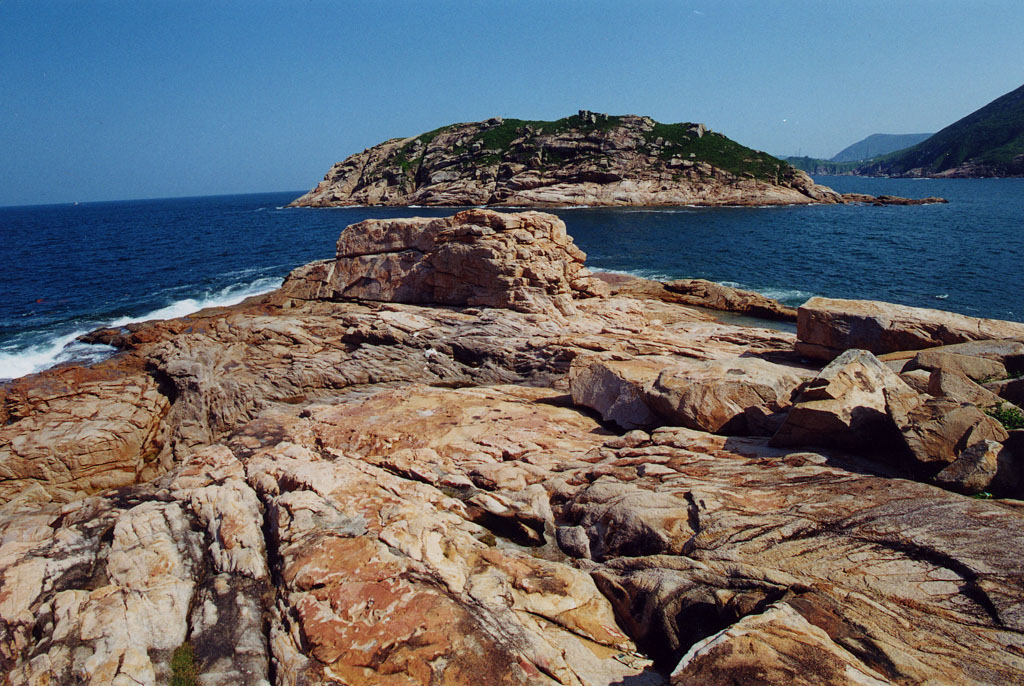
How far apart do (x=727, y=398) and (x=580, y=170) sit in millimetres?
113330

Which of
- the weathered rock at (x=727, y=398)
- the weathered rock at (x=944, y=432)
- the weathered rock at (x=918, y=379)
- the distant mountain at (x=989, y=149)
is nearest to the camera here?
the weathered rock at (x=944, y=432)

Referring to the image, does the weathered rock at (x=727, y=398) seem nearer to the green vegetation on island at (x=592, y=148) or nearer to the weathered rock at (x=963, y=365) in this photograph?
the weathered rock at (x=963, y=365)

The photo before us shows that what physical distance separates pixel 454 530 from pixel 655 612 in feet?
14.0

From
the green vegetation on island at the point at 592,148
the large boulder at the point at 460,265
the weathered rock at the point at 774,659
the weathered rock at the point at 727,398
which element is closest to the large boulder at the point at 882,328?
the weathered rock at the point at 727,398

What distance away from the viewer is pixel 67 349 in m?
28.6

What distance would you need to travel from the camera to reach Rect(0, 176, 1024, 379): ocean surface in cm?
3522

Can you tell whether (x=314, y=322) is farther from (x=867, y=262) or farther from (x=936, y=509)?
(x=867, y=262)

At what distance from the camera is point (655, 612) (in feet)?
24.7

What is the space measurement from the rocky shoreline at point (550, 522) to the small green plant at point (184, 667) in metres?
0.07

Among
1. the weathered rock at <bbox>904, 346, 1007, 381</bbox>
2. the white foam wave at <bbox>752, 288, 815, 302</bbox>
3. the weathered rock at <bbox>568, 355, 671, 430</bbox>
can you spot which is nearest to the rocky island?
the white foam wave at <bbox>752, 288, 815, 302</bbox>

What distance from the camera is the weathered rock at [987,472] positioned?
8016mm

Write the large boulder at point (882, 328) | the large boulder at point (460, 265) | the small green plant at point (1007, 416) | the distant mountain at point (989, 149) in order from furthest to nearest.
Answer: the distant mountain at point (989, 149), the large boulder at point (460, 265), the large boulder at point (882, 328), the small green plant at point (1007, 416)

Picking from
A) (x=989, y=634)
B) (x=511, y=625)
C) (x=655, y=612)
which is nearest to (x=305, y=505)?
(x=511, y=625)

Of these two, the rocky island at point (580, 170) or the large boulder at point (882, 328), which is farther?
the rocky island at point (580, 170)
